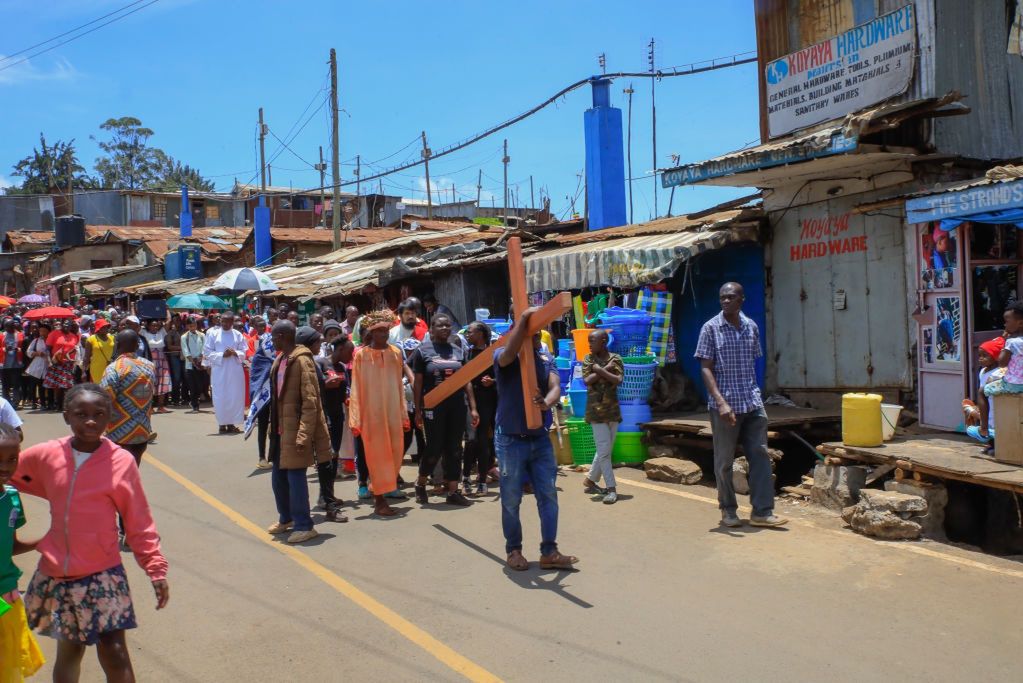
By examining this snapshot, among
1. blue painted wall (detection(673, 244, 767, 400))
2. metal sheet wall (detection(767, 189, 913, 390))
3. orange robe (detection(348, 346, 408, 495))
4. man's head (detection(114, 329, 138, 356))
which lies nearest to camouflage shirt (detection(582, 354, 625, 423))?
orange robe (detection(348, 346, 408, 495))

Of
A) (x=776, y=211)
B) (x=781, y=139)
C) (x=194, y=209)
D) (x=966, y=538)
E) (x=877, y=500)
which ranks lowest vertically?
(x=966, y=538)

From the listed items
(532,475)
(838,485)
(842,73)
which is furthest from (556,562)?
(842,73)

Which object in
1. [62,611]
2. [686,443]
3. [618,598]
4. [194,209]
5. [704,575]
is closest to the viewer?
→ [62,611]

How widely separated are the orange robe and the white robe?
6.39 m

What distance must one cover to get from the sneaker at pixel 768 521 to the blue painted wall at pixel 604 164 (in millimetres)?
10650

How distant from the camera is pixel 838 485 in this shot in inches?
313

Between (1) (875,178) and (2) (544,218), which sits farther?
(2) (544,218)

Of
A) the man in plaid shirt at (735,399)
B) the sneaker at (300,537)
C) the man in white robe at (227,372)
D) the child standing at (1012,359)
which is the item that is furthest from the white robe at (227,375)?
the child standing at (1012,359)

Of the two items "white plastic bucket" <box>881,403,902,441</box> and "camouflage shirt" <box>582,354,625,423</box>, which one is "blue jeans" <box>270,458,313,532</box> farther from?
"white plastic bucket" <box>881,403,902,441</box>

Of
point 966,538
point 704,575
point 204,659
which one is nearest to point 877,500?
point 966,538

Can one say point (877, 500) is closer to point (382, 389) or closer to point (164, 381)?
point (382, 389)

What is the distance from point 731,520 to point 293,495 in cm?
351

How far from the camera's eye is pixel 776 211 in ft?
36.9

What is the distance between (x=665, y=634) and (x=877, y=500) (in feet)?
9.64
